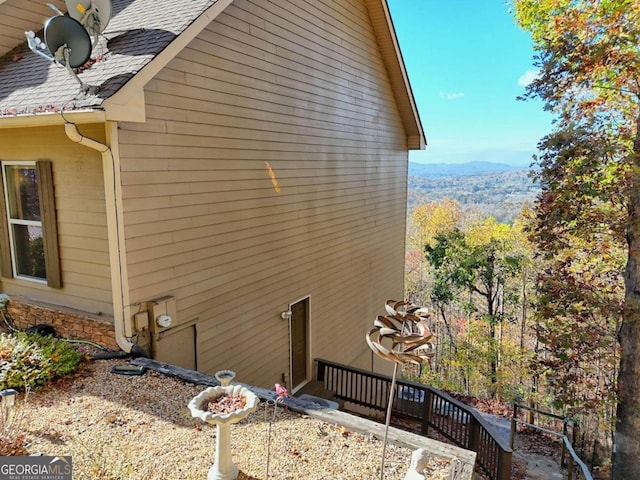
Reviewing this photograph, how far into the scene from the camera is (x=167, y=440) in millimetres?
3488

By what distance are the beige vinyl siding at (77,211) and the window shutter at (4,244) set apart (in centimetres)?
75

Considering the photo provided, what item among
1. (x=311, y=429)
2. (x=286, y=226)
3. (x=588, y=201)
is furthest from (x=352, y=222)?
(x=311, y=429)

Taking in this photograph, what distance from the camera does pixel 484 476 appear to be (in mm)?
6934

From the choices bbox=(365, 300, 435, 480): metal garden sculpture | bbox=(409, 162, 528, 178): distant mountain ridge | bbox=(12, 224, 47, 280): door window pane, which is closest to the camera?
bbox=(365, 300, 435, 480): metal garden sculpture

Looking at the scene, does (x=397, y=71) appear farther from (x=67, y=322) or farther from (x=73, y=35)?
(x=67, y=322)

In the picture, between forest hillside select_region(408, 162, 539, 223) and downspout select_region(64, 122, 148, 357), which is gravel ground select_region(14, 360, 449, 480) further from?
forest hillside select_region(408, 162, 539, 223)

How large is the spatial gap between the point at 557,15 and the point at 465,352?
18388 millimetres

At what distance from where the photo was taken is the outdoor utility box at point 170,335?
4867mm

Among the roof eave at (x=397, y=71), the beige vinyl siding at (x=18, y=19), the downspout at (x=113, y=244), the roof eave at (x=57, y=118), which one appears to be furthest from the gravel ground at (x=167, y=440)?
the roof eave at (x=397, y=71)

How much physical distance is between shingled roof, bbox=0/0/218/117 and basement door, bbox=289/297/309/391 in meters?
4.67

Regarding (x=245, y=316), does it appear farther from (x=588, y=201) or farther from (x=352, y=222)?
(x=588, y=201)

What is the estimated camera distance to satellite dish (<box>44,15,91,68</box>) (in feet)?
13.6

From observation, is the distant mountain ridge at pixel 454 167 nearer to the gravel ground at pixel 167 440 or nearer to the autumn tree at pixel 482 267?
the autumn tree at pixel 482 267

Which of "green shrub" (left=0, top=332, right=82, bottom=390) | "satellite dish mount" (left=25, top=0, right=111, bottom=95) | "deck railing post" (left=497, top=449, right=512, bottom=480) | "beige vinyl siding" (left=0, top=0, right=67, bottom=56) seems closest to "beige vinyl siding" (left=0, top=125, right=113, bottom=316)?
"green shrub" (left=0, top=332, right=82, bottom=390)
